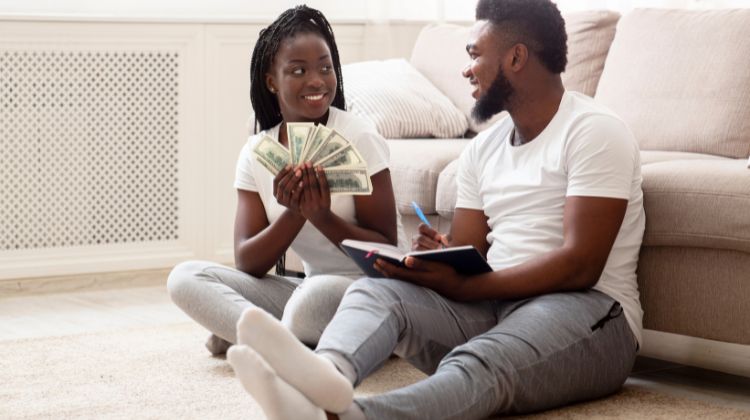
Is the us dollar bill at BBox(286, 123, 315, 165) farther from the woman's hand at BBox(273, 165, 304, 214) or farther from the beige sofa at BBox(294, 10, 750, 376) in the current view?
the beige sofa at BBox(294, 10, 750, 376)

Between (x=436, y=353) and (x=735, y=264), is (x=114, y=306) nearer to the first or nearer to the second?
(x=436, y=353)

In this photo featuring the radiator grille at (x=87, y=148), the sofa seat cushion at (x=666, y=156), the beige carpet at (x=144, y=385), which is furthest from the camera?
the radiator grille at (x=87, y=148)

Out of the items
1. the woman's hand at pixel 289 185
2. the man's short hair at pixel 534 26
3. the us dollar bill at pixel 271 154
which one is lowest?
the woman's hand at pixel 289 185

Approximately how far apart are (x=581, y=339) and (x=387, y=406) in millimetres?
458

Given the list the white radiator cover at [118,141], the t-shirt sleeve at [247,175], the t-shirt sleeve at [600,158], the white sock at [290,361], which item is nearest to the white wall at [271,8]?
the white radiator cover at [118,141]

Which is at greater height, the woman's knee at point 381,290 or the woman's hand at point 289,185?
the woman's hand at point 289,185

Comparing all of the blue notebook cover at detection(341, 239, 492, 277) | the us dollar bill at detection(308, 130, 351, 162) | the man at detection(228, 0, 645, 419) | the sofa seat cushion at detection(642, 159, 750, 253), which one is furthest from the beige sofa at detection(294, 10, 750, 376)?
the us dollar bill at detection(308, 130, 351, 162)

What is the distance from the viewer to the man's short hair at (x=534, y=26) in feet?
7.49

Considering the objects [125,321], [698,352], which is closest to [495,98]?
[698,352]

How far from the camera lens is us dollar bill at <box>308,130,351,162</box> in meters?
2.21

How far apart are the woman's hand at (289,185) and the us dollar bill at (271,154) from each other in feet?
0.09

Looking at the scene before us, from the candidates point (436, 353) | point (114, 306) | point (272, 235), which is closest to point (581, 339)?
point (436, 353)

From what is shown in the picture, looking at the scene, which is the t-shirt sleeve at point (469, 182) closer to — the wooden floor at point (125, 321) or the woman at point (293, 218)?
the woman at point (293, 218)

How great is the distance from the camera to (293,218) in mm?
2414
